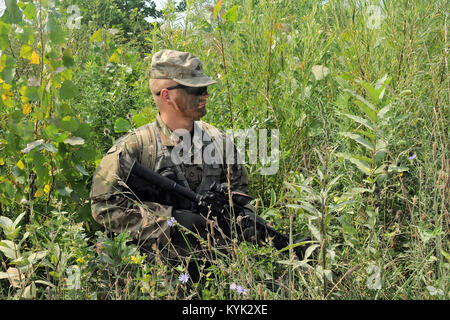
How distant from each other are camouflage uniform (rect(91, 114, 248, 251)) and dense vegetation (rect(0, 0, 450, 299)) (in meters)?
0.13

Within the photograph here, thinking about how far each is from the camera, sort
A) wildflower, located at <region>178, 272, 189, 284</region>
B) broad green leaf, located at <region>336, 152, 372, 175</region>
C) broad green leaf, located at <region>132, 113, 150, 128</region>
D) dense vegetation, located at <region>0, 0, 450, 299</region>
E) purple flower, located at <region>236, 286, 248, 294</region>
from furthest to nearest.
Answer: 1. broad green leaf, located at <region>132, 113, 150, 128</region>
2. broad green leaf, located at <region>336, 152, 372, 175</region>
3. dense vegetation, located at <region>0, 0, 450, 299</region>
4. wildflower, located at <region>178, 272, 189, 284</region>
5. purple flower, located at <region>236, 286, 248, 294</region>

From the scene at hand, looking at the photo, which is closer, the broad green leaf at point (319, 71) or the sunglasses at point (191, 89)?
the sunglasses at point (191, 89)

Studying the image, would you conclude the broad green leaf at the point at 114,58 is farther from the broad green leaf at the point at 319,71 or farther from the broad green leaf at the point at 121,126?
the broad green leaf at the point at 319,71

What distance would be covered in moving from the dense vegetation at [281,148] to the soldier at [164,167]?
145 millimetres

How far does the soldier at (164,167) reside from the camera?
253 centimetres

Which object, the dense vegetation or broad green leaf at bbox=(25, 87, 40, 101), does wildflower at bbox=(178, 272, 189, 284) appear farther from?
broad green leaf at bbox=(25, 87, 40, 101)

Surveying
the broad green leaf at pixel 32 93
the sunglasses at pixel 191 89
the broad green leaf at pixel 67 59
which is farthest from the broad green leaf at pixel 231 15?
the broad green leaf at pixel 32 93

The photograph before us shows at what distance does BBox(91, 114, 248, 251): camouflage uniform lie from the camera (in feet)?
8.24

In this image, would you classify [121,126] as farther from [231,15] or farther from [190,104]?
[231,15]

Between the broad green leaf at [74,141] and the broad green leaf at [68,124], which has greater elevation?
the broad green leaf at [68,124]

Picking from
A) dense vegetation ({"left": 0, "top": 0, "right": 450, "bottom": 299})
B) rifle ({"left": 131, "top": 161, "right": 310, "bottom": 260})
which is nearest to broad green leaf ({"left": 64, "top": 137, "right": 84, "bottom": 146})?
dense vegetation ({"left": 0, "top": 0, "right": 450, "bottom": 299})

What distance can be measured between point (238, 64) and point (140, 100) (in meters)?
0.78

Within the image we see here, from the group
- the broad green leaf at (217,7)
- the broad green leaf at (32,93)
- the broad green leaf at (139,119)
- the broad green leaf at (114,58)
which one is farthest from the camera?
the broad green leaf at (114,58)

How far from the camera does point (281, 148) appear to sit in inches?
123
